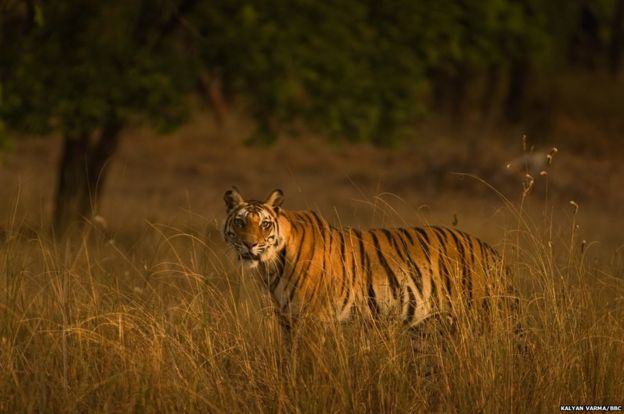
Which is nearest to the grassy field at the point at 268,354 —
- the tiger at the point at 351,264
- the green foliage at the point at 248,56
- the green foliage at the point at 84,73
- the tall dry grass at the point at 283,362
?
the tall dry grass at the point at 283,362

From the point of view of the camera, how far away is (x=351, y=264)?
6.38m

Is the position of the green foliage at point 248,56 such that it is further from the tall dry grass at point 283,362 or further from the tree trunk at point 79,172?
the tall dry grass at point 283,362

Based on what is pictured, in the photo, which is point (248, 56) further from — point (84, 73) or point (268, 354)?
point (268, 354)

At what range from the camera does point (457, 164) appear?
2169 centimetres

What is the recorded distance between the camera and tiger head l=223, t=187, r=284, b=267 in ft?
20.1

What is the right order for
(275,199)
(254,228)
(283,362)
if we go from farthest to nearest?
(275,199)
(254,228)
(283,362)

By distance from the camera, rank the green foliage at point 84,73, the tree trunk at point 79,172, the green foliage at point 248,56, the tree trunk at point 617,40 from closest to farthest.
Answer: the green foliage at point 84,73
the green foliage at point 248,56
the tree trunk at point 79,172
the tree trunk at point 617,40

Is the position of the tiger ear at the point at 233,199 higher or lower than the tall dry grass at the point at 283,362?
higher

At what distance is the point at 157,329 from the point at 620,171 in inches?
745

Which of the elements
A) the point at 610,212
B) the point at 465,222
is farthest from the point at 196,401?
the point at 610,212

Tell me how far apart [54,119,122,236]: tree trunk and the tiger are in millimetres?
7718

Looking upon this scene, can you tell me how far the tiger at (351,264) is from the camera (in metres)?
6.14

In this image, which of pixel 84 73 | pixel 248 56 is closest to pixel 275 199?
pixel 248 56

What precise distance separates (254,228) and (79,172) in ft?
27.6
